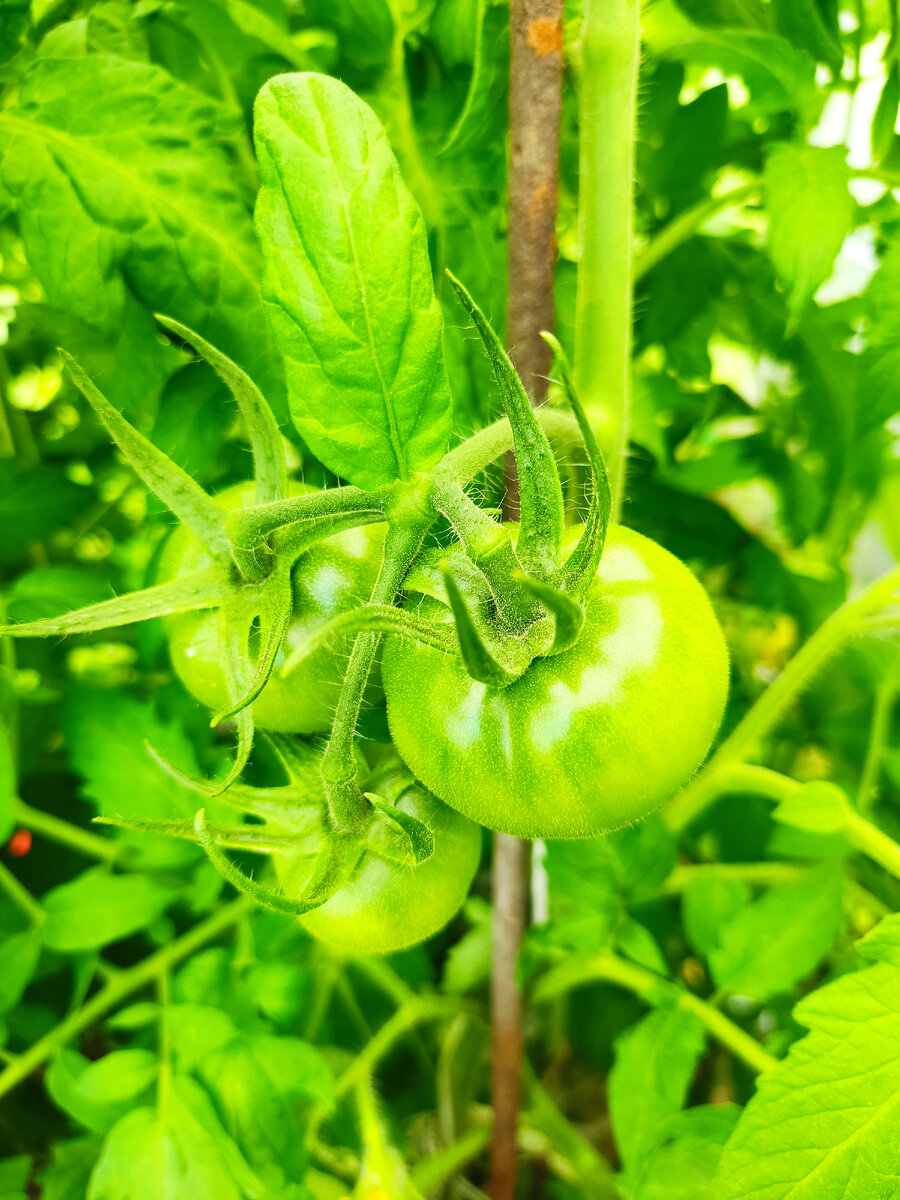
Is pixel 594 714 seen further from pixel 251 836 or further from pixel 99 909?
pixel 99 909

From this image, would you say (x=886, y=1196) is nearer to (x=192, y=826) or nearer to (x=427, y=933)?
(x=427, y=933)

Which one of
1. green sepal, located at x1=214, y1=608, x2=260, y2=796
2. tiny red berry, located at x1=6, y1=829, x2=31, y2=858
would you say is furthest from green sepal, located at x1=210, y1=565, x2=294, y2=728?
tiny red berry, located at x1=6, y1=829, x2=31, y2=858

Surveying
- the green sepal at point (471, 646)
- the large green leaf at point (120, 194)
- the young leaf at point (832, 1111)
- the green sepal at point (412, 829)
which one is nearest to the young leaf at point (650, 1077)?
the young leaf at point (832, 1111)

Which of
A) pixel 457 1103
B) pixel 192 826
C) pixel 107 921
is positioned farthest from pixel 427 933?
pixel 457 1103

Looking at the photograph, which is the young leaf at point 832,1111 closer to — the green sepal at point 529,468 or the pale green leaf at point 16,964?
the green sepal at point 529,468

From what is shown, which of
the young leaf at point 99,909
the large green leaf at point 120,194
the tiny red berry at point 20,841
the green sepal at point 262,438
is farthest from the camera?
the tiny red berry at point 20,841
